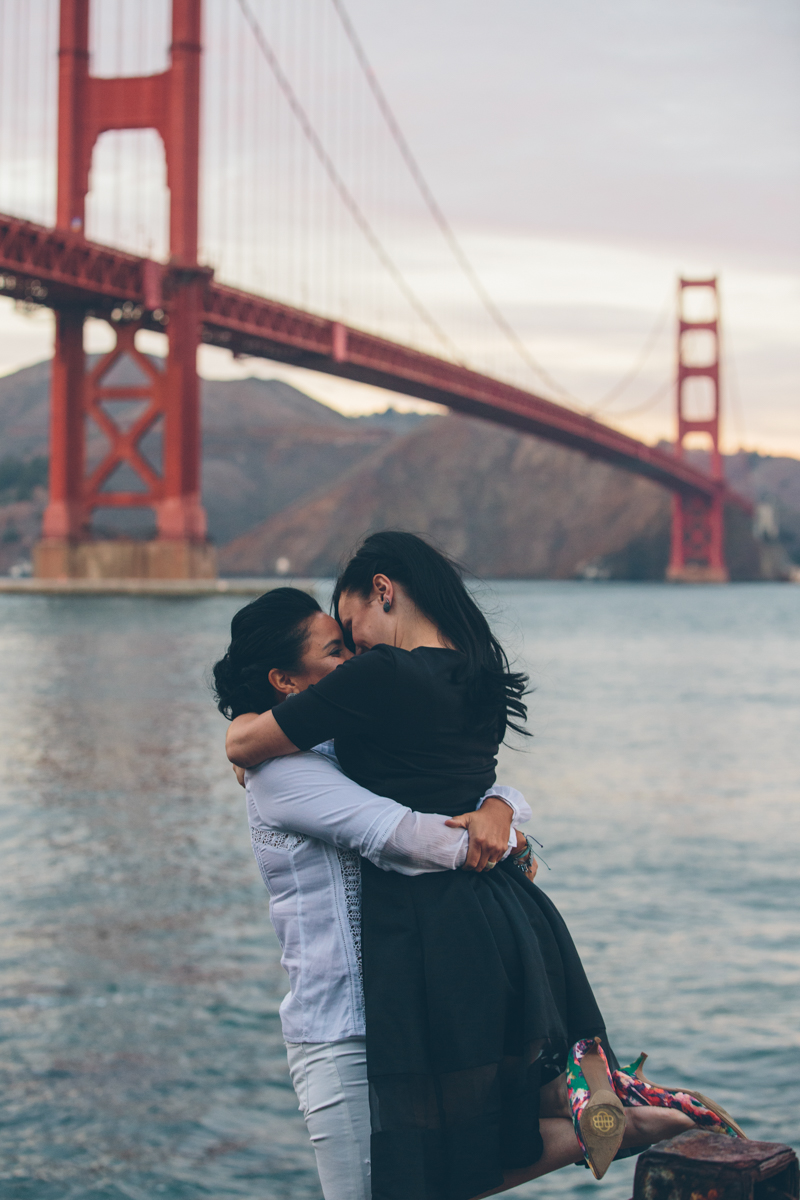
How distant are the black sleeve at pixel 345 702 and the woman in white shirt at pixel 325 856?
7cm

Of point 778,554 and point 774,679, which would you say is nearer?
point 774,679

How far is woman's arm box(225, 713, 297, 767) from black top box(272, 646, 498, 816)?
17mm

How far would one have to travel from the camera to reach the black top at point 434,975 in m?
1.46

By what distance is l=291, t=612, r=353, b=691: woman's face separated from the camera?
1586mm

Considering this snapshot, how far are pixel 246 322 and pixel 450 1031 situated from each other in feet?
104

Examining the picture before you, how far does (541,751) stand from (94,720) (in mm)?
3715

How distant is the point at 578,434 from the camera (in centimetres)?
3744

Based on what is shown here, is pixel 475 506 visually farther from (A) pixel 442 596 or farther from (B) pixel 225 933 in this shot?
(A) pixel 442 596

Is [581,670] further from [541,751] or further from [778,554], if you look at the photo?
[778,554]

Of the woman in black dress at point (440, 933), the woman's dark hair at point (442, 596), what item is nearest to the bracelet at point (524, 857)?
the woman in black dress at point (440, 933)

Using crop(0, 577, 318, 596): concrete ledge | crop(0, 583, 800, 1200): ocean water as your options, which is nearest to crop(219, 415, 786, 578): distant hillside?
crop(0, 577, 318, 596): concrete ledge

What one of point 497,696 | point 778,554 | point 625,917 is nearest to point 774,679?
point 625,917

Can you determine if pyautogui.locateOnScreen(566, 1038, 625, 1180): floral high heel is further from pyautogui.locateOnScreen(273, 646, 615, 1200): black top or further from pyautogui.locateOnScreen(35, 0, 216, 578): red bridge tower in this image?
pyautogui.locateOnScreen(35, 0, 216, 578): red bridge tower

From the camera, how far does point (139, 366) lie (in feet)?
109
